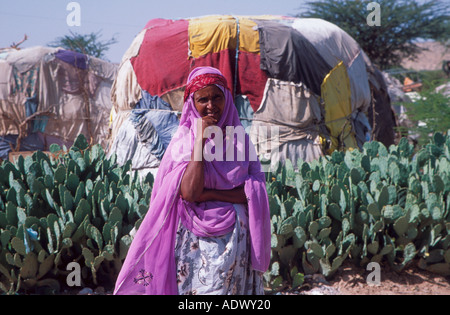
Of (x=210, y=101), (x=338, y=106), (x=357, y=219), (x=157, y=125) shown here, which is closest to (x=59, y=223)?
(x=210, y=101)

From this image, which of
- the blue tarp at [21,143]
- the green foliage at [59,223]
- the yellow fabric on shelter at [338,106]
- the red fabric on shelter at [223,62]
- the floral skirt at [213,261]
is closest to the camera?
the floral skirt at [213,261]

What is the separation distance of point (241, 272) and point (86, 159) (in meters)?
2.98

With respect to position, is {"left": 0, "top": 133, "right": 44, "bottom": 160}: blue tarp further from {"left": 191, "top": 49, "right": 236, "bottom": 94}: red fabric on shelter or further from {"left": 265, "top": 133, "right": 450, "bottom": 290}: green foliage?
{"left": 265, "top": 133, "right": 450, "bottom": 290}: green foliage

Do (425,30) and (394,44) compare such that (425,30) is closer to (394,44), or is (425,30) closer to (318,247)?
(394,44)

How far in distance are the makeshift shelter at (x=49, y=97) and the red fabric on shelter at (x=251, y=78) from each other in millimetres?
7205

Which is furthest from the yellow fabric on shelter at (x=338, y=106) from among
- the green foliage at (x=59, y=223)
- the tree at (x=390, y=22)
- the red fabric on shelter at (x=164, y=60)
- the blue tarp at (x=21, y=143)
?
the tree at (x=390, y=22)

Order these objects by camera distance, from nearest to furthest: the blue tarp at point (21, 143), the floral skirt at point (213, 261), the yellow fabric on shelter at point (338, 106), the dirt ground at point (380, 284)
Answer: the floral skirt at point (213, 261) < the dirt ground at point (380, 284) < the yellow fabric on shelter at point (338, 106) < the blue tarp at point (21, 143)

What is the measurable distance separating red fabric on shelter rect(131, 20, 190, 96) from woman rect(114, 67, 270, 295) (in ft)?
16.6

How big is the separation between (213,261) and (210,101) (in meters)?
0.74

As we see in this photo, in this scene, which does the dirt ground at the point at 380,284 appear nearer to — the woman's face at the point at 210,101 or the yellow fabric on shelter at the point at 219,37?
the woman's face at the point at 210,101

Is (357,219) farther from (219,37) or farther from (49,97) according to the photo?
(49,97)

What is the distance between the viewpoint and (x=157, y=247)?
2312 millimetres

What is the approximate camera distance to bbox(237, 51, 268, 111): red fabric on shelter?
23.7 feet

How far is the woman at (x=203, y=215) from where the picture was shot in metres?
2.27
